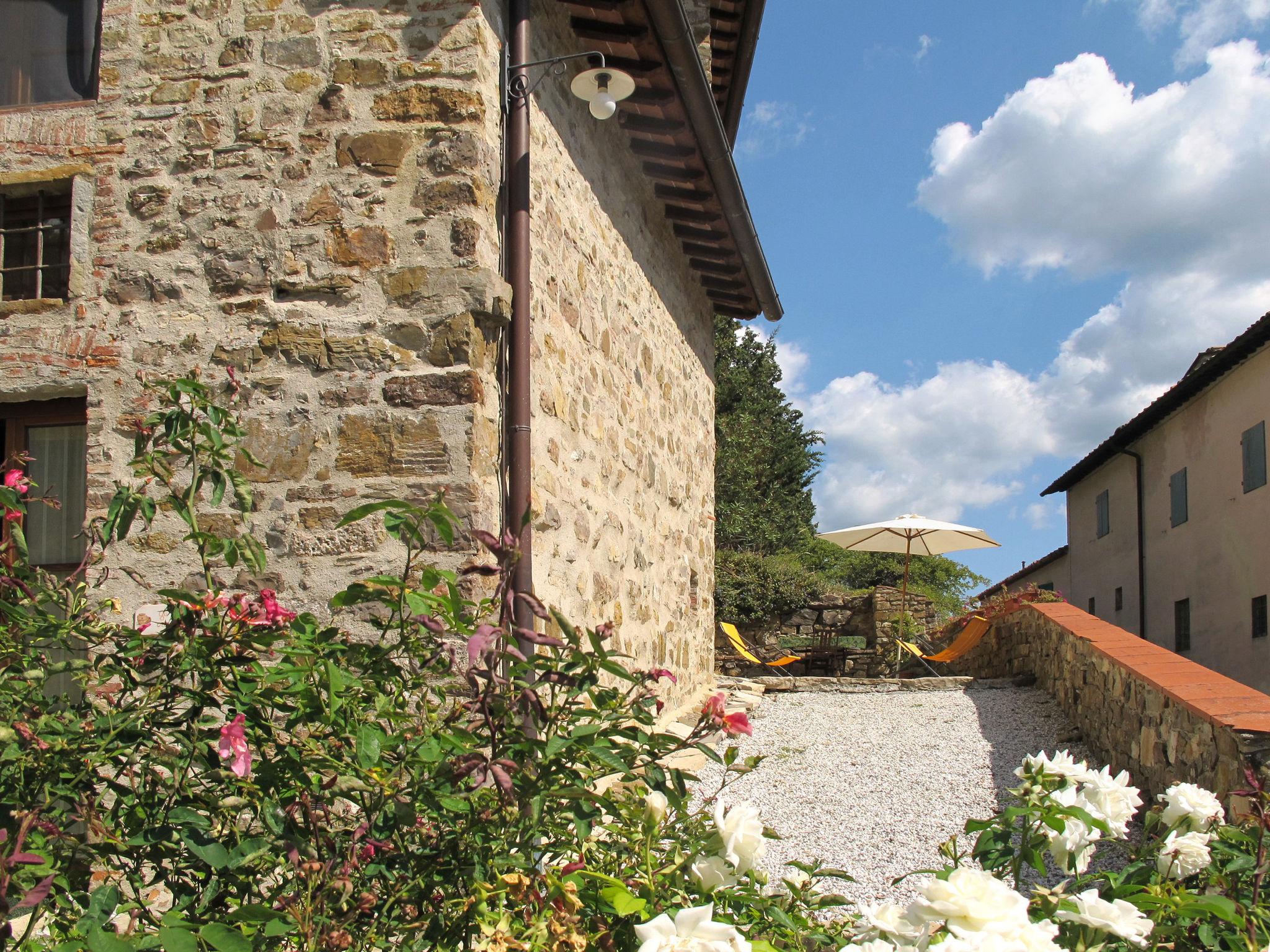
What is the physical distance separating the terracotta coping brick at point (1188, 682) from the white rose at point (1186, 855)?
2492 mm

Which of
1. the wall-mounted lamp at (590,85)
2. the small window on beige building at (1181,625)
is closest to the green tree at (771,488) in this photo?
the small window on beige building at (1181,625)

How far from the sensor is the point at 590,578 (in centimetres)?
542

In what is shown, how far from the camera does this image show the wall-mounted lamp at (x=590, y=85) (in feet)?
14.7

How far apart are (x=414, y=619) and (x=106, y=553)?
2.66 meters

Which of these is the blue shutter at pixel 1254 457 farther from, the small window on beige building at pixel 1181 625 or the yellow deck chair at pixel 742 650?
the yellow deck chair at pixel 742 650

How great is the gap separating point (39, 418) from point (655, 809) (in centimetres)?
402

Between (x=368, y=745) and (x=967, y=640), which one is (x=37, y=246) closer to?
(x=368, y=745)

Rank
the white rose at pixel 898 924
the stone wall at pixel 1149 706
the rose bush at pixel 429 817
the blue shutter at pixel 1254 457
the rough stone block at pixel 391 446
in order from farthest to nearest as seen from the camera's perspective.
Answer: the blue shutter at pixel 1254 457, the stone wall at pixel 1149 706, the rough stone block at pixel 391 446, the rose bush at pixel 429 817, the white rose at pixel 898 924

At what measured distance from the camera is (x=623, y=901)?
1.58 metres

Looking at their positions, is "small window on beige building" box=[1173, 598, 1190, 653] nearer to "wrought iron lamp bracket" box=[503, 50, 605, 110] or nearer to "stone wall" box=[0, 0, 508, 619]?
"wrought iron lamp bracket" box=[503, 50, 605, 110]

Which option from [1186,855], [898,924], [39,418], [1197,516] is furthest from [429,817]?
[1197,516]

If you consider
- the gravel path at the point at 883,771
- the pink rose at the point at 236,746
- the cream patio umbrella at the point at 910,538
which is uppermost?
the cream patio umbrella at the point at 910,538

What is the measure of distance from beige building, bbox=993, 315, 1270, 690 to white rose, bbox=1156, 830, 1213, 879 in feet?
40.1

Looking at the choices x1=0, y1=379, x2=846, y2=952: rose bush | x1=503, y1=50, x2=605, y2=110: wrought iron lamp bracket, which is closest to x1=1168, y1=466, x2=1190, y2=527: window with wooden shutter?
x1=503, y1=50, x2=605, y2=110: wrought iron lamp bracket
